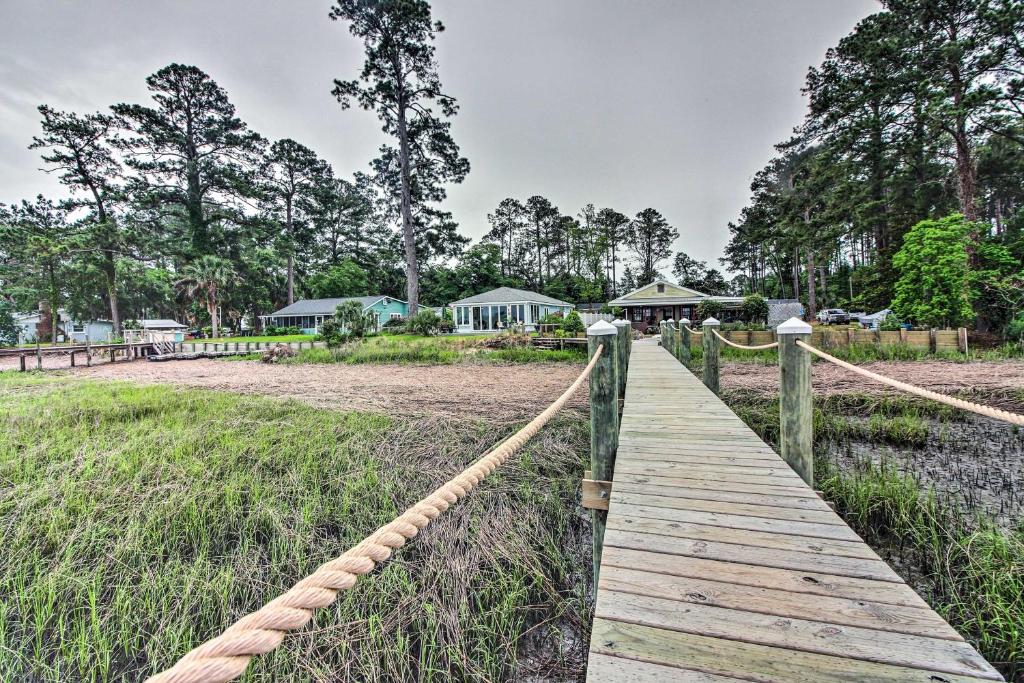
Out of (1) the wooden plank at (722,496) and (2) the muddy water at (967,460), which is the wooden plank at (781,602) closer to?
(1) the wooden plank at (722,496)

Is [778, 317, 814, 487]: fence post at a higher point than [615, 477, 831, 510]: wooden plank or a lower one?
higher

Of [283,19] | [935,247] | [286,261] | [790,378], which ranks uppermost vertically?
[283,19]

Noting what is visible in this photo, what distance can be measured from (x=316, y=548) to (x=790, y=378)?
3407 millimetres

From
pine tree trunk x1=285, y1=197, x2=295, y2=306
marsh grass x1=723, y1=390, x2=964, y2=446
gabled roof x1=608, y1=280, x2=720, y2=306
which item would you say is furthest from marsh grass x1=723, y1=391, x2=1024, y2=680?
pine tree trunk x1=285, y1=197, x2=295, y2=306

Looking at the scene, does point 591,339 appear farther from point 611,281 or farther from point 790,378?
point 611,281

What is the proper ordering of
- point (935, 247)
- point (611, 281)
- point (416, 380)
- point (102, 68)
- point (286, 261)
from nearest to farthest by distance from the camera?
point (416, 380) → point (935, 247) → point (102, 68) → point (286, 261) → point (611, 281)

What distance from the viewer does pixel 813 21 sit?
1352 centimetres

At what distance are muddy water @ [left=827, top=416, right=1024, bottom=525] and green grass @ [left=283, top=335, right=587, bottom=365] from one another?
8.16 metres

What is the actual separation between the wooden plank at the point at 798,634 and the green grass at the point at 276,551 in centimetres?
107

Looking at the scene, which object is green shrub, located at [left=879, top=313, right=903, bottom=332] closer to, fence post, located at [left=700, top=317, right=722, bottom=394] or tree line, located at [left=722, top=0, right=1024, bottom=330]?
tree line, located at [left=722, top=0, right=1024, bottom=330]

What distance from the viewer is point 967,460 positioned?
3727 millimetres

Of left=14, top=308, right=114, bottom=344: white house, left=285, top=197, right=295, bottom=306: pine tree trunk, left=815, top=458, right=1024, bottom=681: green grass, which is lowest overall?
left=815, top=458, right=1024, bottom=681: green grass

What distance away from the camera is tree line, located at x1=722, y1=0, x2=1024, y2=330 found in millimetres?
10422

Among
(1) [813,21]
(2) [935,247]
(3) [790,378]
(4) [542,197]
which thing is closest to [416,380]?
(3) [790,378]
